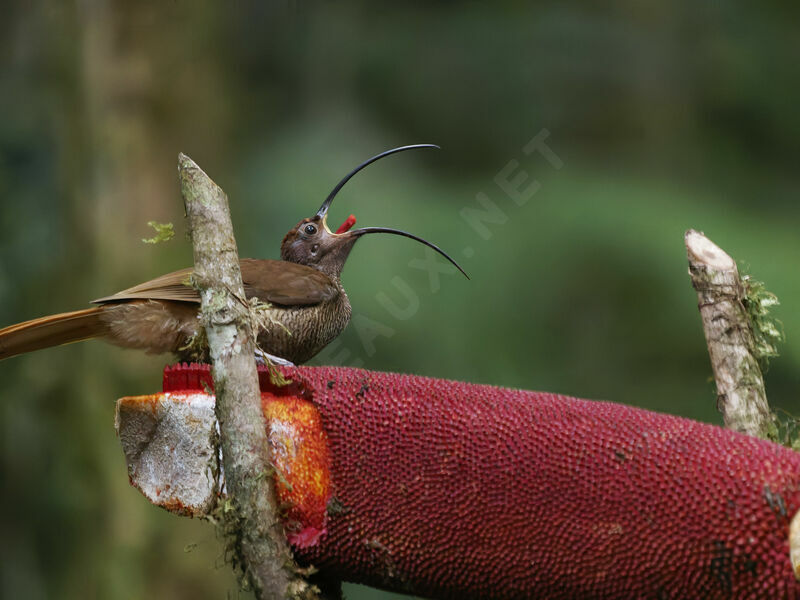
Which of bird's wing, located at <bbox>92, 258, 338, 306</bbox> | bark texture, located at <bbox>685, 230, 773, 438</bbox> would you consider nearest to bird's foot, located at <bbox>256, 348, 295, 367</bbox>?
bird's wing, located at <bbox>92, 258, 338, 306</bbox>

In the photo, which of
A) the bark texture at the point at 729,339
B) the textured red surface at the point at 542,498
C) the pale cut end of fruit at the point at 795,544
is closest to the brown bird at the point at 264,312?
the textured red surface at the point at 542,498

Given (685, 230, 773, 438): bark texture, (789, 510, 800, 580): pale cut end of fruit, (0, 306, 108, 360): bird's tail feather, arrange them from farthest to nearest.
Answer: (685, 230, 773, 438): bark texture → (0, 306, 108, 360): bird's tail feather → (789, 510, 800, 580): pale cut end of fruit

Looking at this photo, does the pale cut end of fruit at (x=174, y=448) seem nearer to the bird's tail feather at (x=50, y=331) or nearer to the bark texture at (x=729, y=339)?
the bird's tail feather at (x=50, y=331)

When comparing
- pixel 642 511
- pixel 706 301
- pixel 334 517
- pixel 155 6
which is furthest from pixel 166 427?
pixel 155 6

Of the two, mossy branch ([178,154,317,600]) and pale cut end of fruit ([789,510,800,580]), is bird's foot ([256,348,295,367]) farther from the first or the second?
pale cut end of fruit ([789,510,800,580])

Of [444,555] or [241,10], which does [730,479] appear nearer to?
[444,555]

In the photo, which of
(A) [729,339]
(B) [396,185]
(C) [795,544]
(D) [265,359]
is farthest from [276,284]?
(B) [396,185]

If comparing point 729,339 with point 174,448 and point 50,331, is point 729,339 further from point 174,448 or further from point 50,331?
point 50,331
